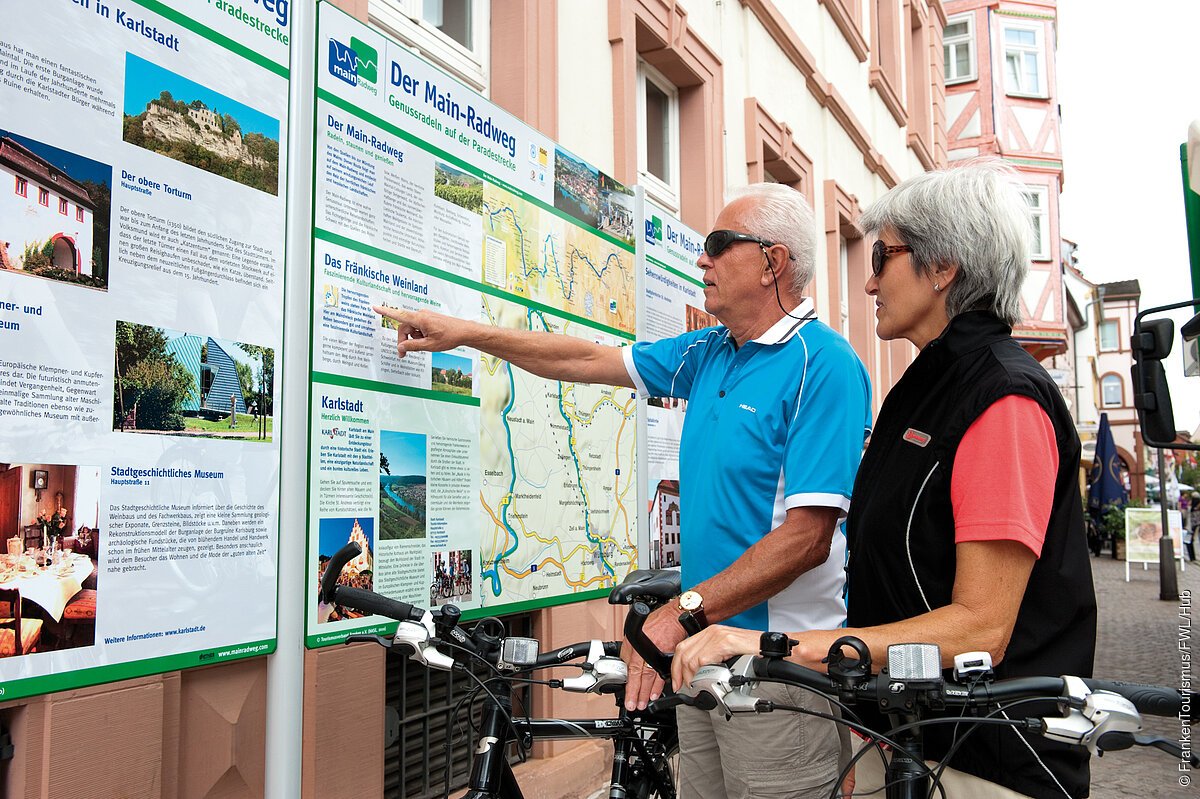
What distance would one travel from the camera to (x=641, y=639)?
6.41ft

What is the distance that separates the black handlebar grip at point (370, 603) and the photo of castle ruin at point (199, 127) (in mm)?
1246

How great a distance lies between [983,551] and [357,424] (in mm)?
1907

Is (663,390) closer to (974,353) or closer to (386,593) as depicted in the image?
(386,593)

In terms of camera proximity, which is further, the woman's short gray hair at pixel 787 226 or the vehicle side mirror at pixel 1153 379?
the woman's short gray hair at pixel 787 226

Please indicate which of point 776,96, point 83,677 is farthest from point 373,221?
point 776,96

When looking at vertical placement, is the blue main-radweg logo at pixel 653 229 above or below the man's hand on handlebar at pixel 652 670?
above

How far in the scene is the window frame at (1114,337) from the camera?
63500 millimetres

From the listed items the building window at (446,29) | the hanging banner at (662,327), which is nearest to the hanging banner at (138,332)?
the building window at (446,29)

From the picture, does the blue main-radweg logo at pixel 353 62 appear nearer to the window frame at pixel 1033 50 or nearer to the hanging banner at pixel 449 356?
the hanging banner at pixel 449 356

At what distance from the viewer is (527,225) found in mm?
4082

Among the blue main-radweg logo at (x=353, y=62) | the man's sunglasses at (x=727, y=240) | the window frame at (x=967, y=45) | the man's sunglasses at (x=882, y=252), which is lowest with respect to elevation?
the man's sunglasses at (x=882, y=252)

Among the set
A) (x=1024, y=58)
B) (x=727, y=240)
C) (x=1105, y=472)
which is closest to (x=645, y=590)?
(x=727, y=240)

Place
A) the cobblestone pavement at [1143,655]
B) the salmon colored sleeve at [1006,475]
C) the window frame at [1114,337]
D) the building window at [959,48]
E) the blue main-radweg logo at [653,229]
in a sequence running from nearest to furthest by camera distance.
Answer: the salmon colored sleeve at [1006,475] → the blue main-radweg logo at [653,229] → the cobblestone pavement at [1143,655] → the building window at [959,48] → the window frame at [1114,337]

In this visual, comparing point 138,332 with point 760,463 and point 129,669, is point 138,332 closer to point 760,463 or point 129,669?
point 129,669
